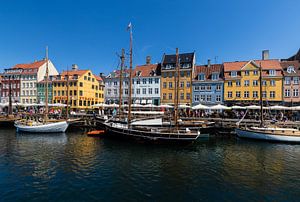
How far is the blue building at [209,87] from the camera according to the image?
48719 millimetres

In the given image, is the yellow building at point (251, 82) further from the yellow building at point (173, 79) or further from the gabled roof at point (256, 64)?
the yellow building at point (173, 79)

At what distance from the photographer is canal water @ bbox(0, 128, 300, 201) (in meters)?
11.2

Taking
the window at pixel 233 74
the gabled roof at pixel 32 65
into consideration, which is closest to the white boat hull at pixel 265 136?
the window at pixel 233 74

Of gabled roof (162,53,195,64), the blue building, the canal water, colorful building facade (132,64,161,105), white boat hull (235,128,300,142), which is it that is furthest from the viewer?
colorful building facade (132,64,161,105)

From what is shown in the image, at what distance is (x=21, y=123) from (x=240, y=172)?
3498 centimetres

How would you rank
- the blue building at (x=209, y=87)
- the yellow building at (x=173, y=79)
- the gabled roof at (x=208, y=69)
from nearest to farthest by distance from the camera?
1. the blue building at (x=209, y=87)
2. the gabled roof at (x=208, y=69)
3. the yellow building at (x=173, y=79)

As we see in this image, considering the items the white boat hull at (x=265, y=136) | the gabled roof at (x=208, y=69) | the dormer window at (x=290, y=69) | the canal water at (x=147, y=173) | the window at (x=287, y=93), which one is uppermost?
the gabled roof at (x=208, y=69)

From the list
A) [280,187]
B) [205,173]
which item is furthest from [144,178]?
[280,187]

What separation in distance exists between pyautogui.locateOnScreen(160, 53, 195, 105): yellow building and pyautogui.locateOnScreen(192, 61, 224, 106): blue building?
177 centimetres

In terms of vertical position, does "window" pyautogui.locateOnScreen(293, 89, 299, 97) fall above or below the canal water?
above

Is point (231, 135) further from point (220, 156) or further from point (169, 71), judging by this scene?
point (169, 71)

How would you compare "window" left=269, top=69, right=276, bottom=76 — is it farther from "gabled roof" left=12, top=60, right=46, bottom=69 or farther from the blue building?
"gabled roof" left=12, top=60, right=46, bottom=69

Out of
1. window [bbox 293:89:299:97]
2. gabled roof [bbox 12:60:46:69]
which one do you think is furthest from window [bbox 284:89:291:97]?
gabled roof [bbox 12:60:46:69]

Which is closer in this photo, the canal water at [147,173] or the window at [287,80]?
the canal water at [147,173]
